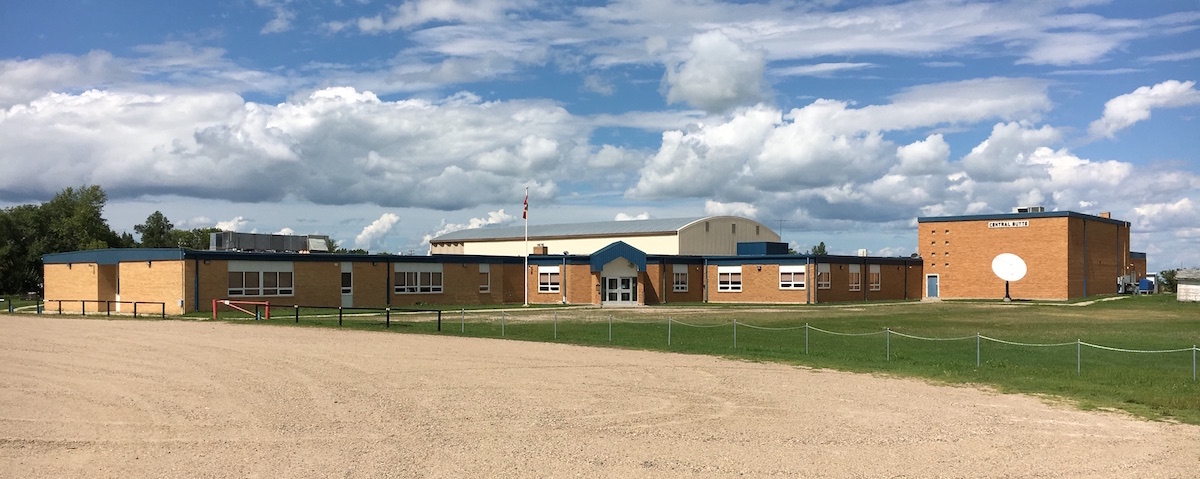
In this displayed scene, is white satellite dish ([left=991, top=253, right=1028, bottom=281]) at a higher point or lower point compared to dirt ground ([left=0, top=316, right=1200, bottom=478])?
higher

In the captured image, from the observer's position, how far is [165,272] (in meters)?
47.8

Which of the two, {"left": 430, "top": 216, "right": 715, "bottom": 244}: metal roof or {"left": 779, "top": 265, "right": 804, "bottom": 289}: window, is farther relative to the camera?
{"left": 430, "top": 216, "right": 715, "bottom": 244}: metal roof

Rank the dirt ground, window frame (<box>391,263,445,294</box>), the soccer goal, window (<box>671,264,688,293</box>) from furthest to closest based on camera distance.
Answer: window (<box>671,264,688,293</box>) → window frame (<box>391,263,445,294</box>) → the soccer goal → the dirt ground

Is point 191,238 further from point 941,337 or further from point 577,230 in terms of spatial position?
point 941,337

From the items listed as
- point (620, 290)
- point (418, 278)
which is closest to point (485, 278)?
point (418, 278)

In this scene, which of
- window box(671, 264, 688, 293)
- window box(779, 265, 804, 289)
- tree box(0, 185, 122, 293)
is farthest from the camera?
tree box(0, 185, 122, 293)

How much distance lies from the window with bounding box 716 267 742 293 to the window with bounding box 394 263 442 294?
66.8 ft

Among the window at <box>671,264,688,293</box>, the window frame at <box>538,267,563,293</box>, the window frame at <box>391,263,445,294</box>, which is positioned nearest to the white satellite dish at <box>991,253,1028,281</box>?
the window at <box>671,264,688,293</box>

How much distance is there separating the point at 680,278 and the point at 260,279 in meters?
29.3

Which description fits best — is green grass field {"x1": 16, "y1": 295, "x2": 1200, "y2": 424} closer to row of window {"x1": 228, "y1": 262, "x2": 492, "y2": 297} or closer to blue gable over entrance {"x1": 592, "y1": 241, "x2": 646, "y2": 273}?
row of window {"x1": 228, "y1": 262, "x2": 492, "y2": 297}

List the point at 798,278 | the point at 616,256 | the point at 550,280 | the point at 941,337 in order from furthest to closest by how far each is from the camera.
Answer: the point at 798,278 < the point at 550,280 < the point at 616,256 < the point at 941,337

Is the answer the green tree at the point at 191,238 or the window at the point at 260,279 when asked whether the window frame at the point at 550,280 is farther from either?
the green tree at the point at 191,238

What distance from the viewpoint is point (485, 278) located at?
205 ft

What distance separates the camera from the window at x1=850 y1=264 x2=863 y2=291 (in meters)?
70.2
